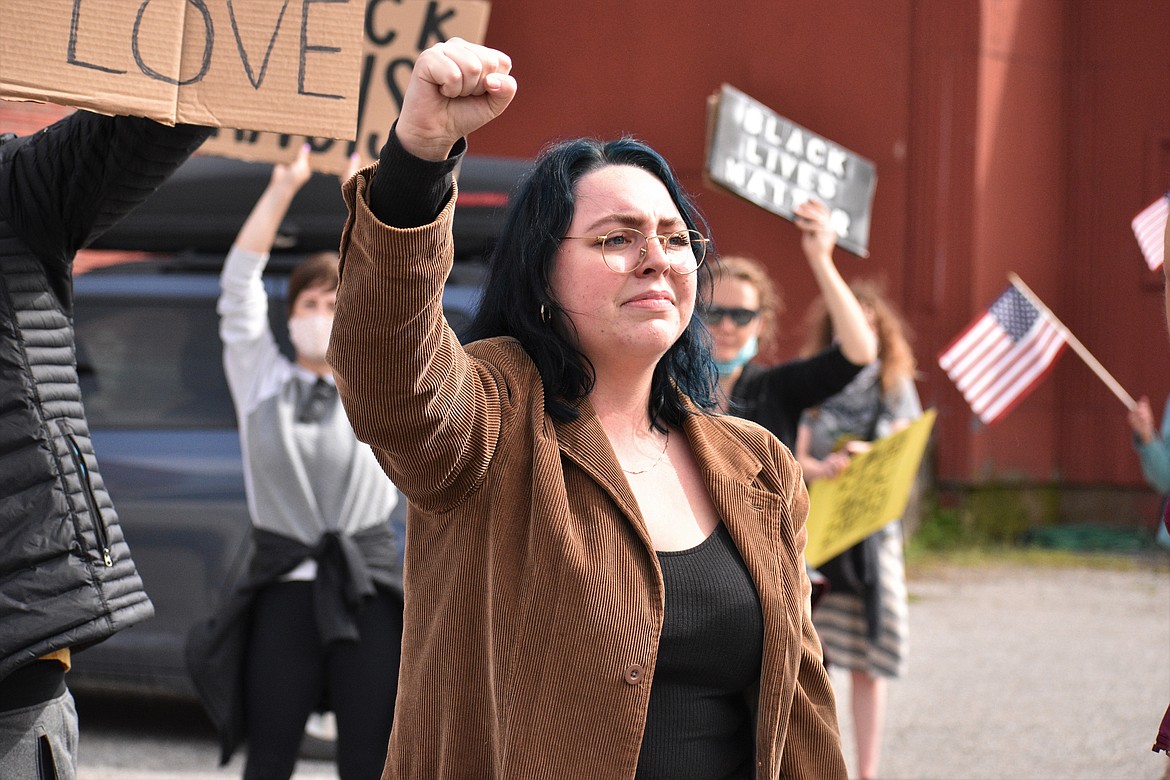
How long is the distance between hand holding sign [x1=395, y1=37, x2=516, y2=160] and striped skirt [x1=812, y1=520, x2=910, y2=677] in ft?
12.7

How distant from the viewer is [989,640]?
8.07 metres

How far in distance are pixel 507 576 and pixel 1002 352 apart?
191 inches

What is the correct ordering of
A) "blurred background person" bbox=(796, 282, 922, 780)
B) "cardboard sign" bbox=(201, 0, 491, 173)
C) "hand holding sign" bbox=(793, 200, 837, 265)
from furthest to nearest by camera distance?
"blurred background person" bbox=(796, 282, 922, 780) < "cardboard sign" bbox=(201, 0, 491, 173) < "hand holding sign" bbox=(793, 200, 837, 265)

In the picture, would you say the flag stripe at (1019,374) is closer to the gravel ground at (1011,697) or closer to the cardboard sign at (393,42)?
the gravel ground at (1011,697)

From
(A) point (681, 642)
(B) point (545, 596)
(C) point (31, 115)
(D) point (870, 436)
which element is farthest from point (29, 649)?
(C) point (31, 115)

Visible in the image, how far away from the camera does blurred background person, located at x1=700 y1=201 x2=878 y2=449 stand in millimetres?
4434

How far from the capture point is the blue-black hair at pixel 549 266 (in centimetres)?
222

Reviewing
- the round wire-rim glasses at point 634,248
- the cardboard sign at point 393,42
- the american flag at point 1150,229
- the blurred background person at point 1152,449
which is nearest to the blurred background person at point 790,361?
the cardboard sign at point 393,42

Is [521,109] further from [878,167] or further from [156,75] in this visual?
[156,75]

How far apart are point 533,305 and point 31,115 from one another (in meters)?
6.89

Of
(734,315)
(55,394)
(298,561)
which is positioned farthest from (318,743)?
(55,394)

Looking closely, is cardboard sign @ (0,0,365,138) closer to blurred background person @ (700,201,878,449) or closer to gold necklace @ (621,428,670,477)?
gold necklace @ (621,428,670,477)

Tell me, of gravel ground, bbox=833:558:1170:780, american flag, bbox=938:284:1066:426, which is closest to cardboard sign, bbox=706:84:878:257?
american flag, bbox=938:284:1066:426

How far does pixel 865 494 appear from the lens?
203 inches
